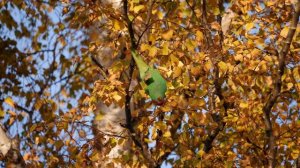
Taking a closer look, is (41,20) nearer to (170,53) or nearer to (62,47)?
(62,47)

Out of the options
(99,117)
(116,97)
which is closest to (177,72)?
(116,97)

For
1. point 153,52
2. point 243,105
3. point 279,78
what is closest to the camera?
point 279,78

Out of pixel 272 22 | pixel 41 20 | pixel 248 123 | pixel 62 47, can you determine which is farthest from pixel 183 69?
pixel 41 20

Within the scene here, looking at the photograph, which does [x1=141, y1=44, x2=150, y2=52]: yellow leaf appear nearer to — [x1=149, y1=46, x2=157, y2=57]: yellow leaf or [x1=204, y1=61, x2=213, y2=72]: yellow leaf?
[x1=149, y1=46, x2=157, y2=57]: yellow leaf

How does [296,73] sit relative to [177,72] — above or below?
above

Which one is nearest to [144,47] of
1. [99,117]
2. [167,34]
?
[167,34]

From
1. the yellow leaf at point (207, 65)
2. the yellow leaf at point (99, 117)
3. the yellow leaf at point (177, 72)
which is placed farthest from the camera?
the yellow leaf at point (99, 117)

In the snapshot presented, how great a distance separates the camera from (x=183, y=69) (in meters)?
4.65

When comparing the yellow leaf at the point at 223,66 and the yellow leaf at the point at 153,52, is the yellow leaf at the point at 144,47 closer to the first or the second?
the yellow leaf at the point at 153,52

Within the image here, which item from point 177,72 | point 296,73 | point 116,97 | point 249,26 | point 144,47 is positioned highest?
point 249,26

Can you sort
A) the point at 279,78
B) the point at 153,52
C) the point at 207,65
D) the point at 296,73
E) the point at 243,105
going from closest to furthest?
1. the point at 279,78
2. the point at 153,52
3. the point at 207,65
4. the point at 296,73
5. the point at 243,105

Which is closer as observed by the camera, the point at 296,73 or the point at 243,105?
the point at 296,73

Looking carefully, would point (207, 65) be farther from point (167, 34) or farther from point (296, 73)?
point (296, 73)

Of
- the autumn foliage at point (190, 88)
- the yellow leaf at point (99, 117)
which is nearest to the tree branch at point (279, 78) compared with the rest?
the autumn foliage at point (190, 88)
